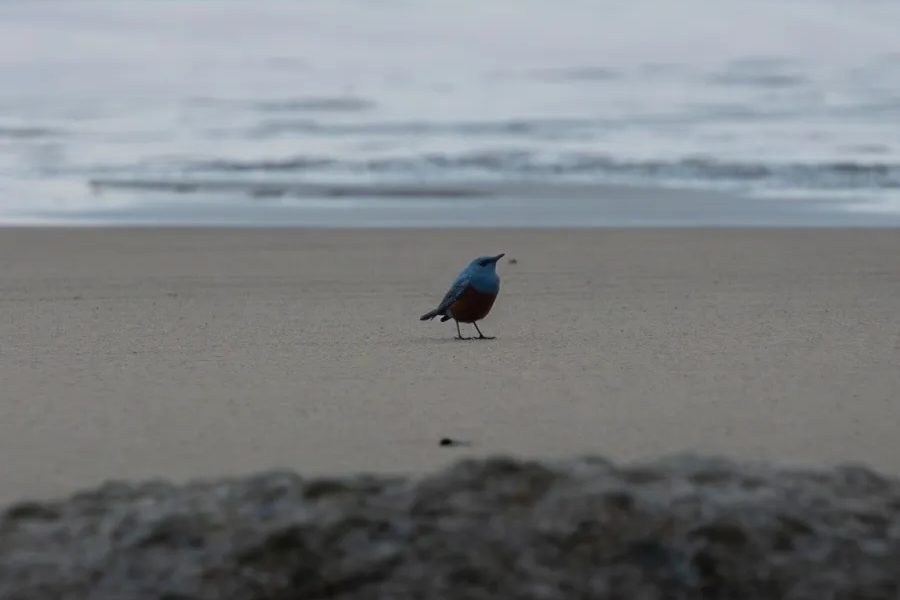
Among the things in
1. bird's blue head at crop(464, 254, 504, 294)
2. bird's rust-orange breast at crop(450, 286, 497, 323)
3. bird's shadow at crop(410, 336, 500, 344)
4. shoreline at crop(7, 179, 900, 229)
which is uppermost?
bird's blue head at crop(464, 254, 504, 294)

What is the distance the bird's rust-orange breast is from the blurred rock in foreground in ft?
15.0

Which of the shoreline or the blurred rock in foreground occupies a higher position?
the blurred rock in foreground

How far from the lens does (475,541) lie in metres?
4.61

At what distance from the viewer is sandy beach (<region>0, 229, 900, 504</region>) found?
6.60 metres

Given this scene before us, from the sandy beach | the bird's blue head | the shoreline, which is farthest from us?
the shoreline

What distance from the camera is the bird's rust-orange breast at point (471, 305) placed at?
9.66 m

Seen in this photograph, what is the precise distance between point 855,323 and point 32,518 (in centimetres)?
688

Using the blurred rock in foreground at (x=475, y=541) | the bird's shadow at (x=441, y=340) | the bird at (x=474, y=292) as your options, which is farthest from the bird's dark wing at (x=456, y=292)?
the blurred rock in foreground at (x=475, y=541)

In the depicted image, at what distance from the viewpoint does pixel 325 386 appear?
8.08m

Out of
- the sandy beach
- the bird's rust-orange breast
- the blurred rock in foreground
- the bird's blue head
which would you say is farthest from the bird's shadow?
the blurred rock in foreground

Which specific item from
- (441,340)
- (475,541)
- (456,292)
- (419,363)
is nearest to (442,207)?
(441,340)

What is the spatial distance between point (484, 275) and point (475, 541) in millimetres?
5137

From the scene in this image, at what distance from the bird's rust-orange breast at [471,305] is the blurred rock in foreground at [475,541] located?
4568 millimetres

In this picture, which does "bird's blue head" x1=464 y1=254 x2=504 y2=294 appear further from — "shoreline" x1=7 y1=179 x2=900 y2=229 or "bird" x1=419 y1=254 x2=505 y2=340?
"shoreline" x1=7 y1=179 x2=900 y2=229
